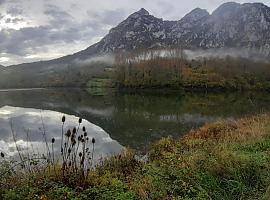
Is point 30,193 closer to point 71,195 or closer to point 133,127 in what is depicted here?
point 71,195

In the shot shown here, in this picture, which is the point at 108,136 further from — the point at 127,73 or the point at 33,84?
the point at 33,84

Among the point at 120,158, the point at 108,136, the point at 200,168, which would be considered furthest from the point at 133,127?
the point at 200,168

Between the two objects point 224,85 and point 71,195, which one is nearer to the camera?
point 71,195

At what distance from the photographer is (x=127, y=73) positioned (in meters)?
119

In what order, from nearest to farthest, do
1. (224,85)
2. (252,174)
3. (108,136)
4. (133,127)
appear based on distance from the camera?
1. (252,174)
2. (108,136)
3. (133,127)
4. (224,85)

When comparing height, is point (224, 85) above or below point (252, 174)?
below

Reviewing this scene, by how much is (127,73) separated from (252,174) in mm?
110935

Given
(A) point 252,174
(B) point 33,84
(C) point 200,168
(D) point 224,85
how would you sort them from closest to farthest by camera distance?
(A) point 252,174 → (C) point 200,168 → (D) point 224,85 → (B) point 33,84

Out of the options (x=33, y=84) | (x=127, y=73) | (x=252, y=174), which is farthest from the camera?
(x=33, y=84)

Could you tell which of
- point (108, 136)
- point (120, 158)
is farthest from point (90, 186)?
point (108, 136)

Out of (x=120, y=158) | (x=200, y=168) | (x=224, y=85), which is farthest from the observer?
(x=224, y=85)

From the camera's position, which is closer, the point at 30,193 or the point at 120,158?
the point at 30,193

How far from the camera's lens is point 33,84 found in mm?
196375

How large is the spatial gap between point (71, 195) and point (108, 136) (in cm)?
1766
